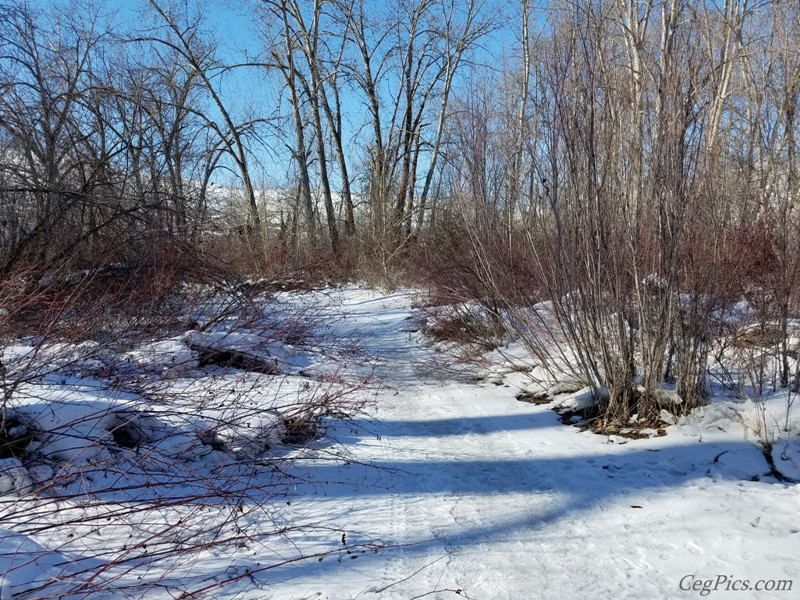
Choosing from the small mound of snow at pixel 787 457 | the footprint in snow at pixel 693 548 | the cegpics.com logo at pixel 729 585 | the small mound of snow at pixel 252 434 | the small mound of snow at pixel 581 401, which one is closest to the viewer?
the cegpics.com logo at pixel 729 585

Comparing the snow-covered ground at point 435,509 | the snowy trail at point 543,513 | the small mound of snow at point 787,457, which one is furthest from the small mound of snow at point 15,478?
the small mound of snow at point 787,457

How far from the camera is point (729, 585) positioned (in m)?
2.66

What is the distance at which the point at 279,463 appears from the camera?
14.2 feet

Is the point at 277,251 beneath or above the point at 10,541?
above

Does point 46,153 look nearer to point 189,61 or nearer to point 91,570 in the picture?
point 91,570

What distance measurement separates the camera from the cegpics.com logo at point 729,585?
262 centimetres

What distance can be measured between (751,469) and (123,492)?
442 cm

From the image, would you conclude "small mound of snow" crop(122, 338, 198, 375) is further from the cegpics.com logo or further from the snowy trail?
the cegpics.com logo

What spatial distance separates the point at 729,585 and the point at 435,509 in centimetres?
166

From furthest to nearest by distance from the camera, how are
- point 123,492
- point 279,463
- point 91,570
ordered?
point 279,463 → point 123,492 → point 91,570

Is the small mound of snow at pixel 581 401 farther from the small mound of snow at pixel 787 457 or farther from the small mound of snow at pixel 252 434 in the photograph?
the small mound of snow at pixel 252 434

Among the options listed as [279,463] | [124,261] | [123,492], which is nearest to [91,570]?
[123,492]

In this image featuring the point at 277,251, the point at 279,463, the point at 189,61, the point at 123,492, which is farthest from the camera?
the point at 189,61

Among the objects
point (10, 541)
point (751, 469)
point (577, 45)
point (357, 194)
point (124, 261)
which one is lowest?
point (751, 469)
